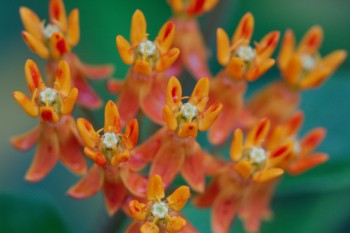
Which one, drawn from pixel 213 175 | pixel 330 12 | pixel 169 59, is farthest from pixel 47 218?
pixel 330 12

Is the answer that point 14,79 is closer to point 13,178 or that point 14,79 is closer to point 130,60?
point 13,178

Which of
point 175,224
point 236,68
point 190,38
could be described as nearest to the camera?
point 175,224

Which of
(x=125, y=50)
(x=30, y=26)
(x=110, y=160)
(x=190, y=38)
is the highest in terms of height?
(x=190, y=38)

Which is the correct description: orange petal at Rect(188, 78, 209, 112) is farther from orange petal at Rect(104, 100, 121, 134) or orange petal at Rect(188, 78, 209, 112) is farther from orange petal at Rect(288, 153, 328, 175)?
orange petal at Rect(288, 153, 328, 175)

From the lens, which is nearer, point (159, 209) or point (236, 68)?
point (159, 209)

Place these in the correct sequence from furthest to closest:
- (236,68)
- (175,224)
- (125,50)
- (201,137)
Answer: (201,137) → (236,68) → (125,50) → (175,224)

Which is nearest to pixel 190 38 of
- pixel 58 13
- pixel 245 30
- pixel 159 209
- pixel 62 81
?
pixel 245 30

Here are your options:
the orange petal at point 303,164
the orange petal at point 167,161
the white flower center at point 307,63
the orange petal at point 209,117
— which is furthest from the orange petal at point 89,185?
the white flower center at point 307,63

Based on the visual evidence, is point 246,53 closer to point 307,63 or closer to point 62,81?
point 307,63

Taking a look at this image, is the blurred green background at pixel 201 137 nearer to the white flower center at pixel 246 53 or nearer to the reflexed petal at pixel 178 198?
the white flower center at pixel 246 53
